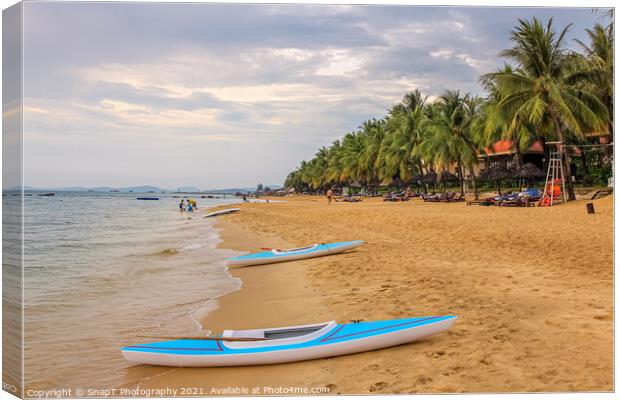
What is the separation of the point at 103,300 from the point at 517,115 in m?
12.9

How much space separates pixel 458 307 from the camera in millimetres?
→ 4348

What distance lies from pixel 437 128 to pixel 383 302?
1596cm

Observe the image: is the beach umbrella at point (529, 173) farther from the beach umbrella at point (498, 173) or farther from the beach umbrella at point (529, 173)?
the beach umbrella at point (498, 173)

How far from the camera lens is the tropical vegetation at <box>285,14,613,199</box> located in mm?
5145

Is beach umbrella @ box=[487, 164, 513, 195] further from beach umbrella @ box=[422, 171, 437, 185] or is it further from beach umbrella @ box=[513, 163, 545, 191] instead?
beach umbrella @ box=[422, 171, 437, 185]

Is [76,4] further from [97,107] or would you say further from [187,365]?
[187,365]

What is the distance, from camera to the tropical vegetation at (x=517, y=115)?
5145mm

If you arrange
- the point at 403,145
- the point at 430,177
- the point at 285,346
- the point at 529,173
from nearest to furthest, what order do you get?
the point at 285,346 < the point at 529,173 < the point at 403,145 < the point at 430,177

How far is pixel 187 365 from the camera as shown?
10.8ft

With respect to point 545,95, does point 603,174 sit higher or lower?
lower

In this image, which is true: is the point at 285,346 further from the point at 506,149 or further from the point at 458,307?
the point at 506,149

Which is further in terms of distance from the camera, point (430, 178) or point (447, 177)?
point (430, 178)

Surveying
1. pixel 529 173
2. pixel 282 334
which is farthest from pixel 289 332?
pixel 529 173

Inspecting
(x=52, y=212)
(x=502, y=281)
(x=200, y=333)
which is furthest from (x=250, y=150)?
(x=52, y=212)
